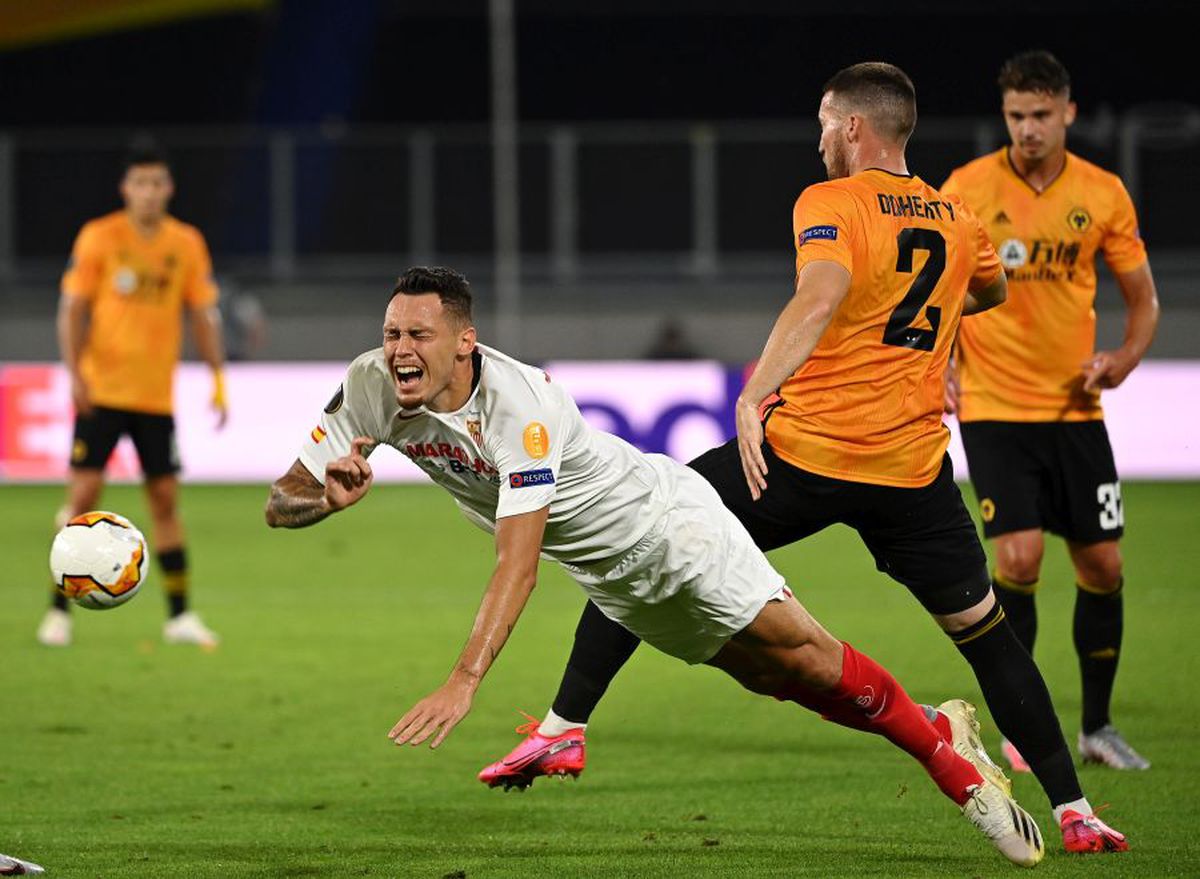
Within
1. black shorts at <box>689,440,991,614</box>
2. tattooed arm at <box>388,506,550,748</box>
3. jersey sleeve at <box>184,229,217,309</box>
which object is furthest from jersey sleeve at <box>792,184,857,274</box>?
jersey sleeve at <box>184,229,217,309</box>

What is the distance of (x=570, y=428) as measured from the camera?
537 centimetres

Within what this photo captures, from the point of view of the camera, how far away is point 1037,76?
22.5 feet

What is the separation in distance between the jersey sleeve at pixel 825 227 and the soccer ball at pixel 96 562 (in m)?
2.44

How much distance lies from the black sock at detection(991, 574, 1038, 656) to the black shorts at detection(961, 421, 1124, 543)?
182mm

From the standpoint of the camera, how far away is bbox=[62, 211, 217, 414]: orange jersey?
10.3 metres

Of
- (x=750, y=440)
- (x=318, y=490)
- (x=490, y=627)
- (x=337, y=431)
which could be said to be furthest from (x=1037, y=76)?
(x=490, y=627)

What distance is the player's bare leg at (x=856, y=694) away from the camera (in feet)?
18.0

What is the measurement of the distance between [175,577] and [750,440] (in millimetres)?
5421

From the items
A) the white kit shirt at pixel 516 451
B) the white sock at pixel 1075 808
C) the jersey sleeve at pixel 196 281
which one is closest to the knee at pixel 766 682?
the white kit shirt at pixel 516 451

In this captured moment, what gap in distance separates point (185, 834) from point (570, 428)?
5.77ft

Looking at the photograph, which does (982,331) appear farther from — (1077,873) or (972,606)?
(1077,873)

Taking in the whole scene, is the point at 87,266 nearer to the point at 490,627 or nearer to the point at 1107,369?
the point at 1107,369

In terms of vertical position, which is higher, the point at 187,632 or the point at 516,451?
the point at 516,451

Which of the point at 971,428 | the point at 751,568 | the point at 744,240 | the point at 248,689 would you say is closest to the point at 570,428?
the point at 751,568
